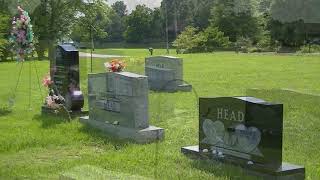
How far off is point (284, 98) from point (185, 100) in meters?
7.35

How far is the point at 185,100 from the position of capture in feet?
45.0

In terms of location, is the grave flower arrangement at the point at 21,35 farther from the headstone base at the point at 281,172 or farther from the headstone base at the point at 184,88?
the headstone base at the point at 281,172

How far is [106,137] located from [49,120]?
2.39m

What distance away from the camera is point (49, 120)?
10.6 m

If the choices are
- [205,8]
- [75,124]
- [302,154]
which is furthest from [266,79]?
[205,8]

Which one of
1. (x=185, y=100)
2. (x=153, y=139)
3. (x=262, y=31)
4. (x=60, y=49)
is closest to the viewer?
(x=262, y=31)

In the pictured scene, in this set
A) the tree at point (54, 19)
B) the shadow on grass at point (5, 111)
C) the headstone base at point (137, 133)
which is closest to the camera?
the headstone base at point (137, 133)

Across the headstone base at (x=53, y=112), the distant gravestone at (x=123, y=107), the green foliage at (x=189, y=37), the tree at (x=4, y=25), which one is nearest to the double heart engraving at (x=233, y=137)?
the green foliage at (x=189, y=37)

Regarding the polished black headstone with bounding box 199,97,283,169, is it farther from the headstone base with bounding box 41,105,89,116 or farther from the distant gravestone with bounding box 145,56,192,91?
the distant gravestone with bounding box 145,56,192,91

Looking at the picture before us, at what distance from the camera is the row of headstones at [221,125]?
537 cm

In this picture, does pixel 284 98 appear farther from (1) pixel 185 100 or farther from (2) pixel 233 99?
(1) pixel 185 100

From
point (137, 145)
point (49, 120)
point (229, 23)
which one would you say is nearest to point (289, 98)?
point (137, 145)

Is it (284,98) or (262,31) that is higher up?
(262,31)

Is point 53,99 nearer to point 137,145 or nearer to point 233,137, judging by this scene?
point 137,145
